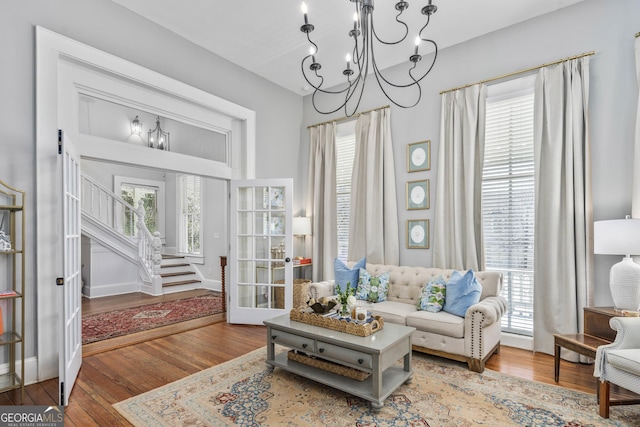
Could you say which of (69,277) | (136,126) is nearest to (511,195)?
(136,126)

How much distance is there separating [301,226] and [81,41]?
337cm

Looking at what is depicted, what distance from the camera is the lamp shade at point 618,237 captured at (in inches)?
108

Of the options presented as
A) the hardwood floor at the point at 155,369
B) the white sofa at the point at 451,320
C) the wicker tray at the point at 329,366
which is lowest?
the hardwood floor at the point at 155,369

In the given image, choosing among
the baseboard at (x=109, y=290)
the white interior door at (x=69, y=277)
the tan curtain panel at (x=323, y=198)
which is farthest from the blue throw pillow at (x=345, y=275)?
the baseboard at (x=109, y=290)

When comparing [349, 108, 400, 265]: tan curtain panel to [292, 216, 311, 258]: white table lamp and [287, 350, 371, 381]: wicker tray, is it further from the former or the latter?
[287, 350, 371, 381]: wicker tray

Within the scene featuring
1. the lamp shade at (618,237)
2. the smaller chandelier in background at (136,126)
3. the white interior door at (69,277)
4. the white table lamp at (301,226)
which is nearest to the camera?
the white interior door at (69,277)

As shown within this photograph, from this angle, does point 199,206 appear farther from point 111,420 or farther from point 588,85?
point 588,85

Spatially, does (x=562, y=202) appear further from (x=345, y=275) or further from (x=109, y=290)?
(x=109, y=290)

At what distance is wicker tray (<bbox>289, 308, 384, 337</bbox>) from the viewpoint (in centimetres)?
269

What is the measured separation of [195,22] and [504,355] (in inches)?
192

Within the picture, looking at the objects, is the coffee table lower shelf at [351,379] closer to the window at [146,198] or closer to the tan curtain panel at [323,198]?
the tan curtain panel at [323,198]

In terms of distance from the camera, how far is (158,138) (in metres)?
3.91

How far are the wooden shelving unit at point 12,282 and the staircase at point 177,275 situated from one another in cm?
398

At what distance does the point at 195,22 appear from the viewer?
3836mm
